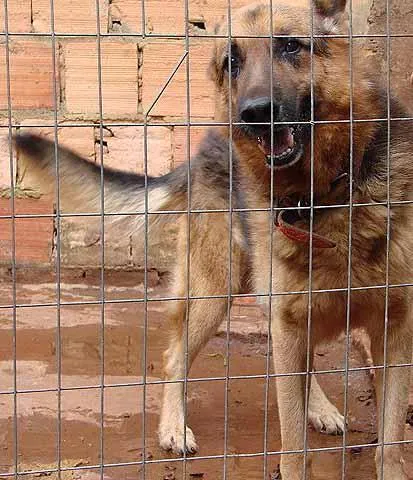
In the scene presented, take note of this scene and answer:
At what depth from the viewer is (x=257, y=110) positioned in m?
2.44

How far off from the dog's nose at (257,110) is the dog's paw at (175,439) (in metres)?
1.33

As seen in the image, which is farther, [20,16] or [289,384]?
[20,16]

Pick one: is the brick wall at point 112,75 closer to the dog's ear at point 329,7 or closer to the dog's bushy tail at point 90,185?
the dog's bushy tail at point 90,185

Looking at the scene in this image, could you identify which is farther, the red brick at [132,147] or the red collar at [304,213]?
the red brick at [132,147]

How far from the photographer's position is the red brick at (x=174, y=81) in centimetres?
477

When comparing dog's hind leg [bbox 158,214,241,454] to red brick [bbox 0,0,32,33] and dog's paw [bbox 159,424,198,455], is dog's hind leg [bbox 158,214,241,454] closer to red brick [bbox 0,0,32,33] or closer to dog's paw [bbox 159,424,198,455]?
dog's paw [bbox 159,424,198,455]

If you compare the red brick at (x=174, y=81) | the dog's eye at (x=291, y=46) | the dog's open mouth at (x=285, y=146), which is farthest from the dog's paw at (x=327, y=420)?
the red brick at (x=174, y=81)

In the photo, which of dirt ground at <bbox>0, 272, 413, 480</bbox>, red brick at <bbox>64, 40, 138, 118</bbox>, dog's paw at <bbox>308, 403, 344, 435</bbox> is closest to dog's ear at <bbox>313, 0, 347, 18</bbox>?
dirt ground at <bbox>0, 272, 413, 480</bbox>

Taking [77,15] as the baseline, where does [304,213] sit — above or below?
below

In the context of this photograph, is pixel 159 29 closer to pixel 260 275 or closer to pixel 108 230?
pixel 108 230

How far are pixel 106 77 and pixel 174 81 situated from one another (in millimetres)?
363

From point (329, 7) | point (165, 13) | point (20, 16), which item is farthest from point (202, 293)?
point (20, 16)

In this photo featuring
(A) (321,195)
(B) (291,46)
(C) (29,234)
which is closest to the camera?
(B) (291,46)

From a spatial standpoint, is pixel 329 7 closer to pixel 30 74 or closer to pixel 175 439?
pixel 175 439
